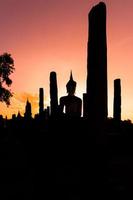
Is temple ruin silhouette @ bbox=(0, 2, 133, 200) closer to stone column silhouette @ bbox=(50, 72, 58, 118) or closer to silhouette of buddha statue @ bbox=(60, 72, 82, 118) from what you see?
stone column silhouette @ bbox=(50, 72, 58, 118)

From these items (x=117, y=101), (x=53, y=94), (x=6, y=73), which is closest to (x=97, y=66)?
(x=117, y=101)

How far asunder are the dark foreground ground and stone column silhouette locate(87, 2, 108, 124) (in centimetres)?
64

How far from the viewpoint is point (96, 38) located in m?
10.2

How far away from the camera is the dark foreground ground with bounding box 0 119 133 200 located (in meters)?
8.77

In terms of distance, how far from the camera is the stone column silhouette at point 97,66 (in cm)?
988

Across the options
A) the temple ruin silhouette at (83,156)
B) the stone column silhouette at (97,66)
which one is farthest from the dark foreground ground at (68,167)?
the stone column silhouette at (97,66)

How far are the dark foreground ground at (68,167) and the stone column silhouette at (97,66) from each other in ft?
2.09

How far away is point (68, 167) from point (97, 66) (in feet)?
8.62

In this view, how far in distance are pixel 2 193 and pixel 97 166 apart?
2382 mm

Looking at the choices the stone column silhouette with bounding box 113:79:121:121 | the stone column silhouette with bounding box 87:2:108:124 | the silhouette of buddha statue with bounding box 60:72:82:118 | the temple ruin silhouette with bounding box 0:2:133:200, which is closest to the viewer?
the temple ruin silhouette with bounding box 0:2:133:200

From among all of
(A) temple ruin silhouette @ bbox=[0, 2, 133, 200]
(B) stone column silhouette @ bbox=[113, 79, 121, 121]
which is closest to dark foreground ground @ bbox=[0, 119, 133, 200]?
(A) temple ruin silhouette @ bbox=[0, 2, 133, 200]

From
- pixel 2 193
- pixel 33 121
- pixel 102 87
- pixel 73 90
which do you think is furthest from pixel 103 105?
pixel 73 90

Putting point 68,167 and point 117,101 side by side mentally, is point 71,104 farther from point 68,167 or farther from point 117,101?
point 68,167

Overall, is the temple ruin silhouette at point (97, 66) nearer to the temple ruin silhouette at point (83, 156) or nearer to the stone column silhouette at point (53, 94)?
the temple ruin silhouette at point (83, 156)
